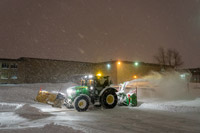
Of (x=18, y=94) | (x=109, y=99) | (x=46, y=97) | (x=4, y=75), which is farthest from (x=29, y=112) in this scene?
(x=4, y=75)

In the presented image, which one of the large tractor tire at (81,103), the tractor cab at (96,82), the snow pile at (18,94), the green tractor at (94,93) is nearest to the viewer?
the large tractor tire at (81,103)

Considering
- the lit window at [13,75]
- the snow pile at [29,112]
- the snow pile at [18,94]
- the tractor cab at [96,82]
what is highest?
the lit window at [13,75]

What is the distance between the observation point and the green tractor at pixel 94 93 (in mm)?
13594

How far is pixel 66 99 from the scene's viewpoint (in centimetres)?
1388

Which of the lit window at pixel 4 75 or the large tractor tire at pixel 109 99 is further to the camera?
the lit window at pixel 4 75

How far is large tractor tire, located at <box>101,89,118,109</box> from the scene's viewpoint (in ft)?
45.8

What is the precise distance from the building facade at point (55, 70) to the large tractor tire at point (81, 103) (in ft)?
86.0

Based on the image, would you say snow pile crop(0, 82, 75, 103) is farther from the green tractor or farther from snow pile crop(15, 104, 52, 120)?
snow pile crop(15, 104, 52, 120)

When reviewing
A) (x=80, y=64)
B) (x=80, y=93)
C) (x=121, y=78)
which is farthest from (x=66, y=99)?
(x=80, y=64)

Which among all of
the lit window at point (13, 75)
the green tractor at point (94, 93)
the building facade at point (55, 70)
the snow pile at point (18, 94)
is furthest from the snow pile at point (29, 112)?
the lit window at point (13, 75)

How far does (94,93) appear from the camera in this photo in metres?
14.1

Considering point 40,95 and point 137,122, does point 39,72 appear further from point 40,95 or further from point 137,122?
point 137,122

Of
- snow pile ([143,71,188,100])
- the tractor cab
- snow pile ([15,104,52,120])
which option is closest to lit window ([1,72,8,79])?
snow pile ([143,71,188,100])

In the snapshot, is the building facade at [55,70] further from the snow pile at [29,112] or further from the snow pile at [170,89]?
the snow pile at [29,112]
